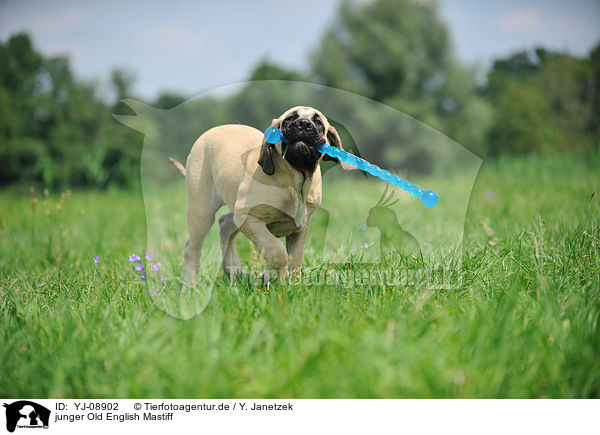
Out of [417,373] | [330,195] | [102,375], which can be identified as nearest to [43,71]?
[330,195]

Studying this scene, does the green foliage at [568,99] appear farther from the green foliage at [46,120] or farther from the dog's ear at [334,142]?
the green foliage at [46,120]

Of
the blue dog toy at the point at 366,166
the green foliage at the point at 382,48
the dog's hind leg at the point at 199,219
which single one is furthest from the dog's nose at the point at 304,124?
the green foliage at the point at 382,48

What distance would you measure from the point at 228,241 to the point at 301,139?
4.61 feet

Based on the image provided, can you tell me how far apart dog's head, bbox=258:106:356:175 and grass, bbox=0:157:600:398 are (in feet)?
1.58

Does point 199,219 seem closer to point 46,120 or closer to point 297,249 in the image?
point 297,249

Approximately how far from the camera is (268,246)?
102 inches

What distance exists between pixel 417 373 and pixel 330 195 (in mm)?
1874

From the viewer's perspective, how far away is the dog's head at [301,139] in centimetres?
241
